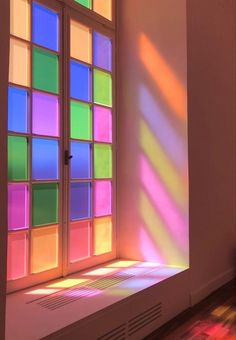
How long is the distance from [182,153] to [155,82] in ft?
2.08

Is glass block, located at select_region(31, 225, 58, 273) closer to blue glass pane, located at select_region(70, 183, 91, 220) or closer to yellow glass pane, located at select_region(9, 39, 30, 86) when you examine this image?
blue glass pane, located at select_region(70, 183, 91, 220)

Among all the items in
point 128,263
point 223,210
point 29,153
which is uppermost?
point 29,153

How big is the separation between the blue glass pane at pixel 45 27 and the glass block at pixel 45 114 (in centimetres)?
36

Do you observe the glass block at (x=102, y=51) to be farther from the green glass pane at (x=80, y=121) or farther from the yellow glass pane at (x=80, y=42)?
the green glass pane at (x=80, y=121)

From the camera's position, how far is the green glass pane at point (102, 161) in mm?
3076

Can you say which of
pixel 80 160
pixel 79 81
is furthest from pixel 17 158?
pixel 79 81

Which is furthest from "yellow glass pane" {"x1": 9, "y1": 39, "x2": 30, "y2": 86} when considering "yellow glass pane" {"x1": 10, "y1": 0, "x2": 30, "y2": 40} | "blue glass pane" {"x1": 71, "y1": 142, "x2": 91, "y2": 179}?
"blue glass pane" {"x1": 71, "y1": 142, "x2": 91, "y2": 179}

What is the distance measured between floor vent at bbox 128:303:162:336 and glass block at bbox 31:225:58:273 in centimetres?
66

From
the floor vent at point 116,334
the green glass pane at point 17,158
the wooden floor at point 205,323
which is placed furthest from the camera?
the wooden floor at point 205,323

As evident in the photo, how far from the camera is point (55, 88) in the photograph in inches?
107

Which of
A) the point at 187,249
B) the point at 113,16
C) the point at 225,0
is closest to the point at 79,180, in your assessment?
the point at 187,249

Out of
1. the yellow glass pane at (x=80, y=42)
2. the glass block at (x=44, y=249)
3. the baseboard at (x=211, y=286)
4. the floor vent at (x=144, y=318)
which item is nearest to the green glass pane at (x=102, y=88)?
the yellow glass pane at (x=80, y=42)

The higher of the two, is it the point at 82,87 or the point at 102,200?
the point at 82,87

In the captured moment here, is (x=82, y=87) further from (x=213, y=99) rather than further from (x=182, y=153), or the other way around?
(x=213, y=99)
